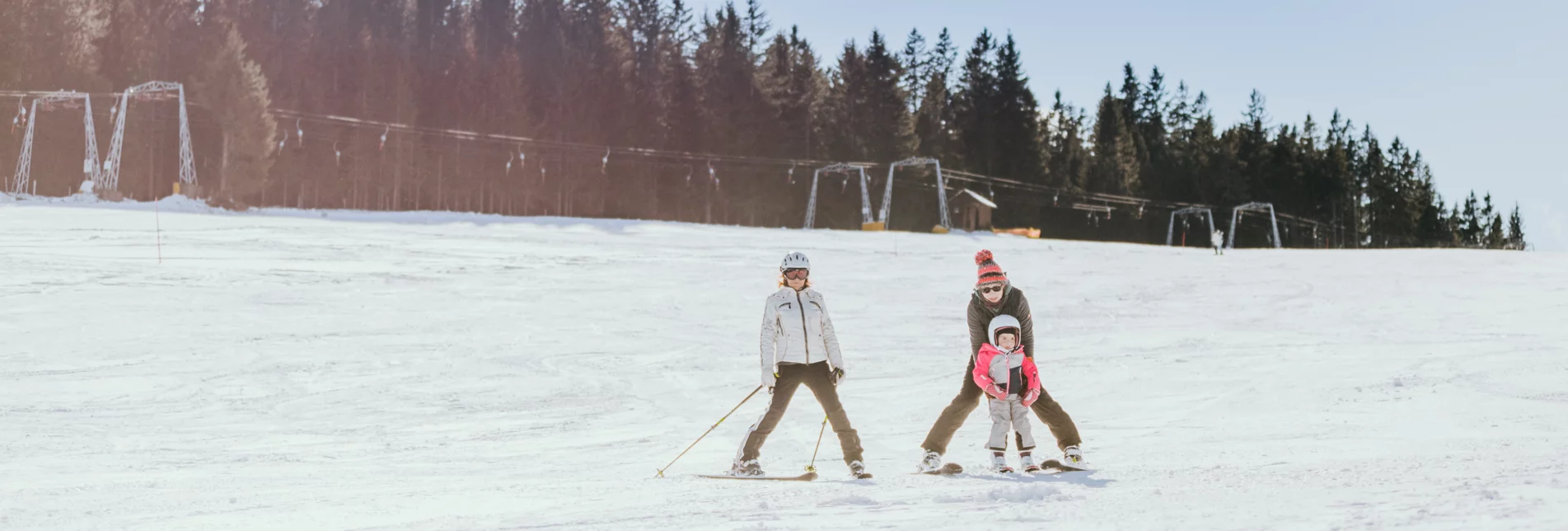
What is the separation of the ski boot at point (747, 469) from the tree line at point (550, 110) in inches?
1922

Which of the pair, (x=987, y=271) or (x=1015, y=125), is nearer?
(x=987, y=271)

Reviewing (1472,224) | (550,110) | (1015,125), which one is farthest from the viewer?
(1472,224)

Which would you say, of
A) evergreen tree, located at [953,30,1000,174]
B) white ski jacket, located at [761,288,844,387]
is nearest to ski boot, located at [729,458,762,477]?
white ski jacket, located at [761,288,844,387]

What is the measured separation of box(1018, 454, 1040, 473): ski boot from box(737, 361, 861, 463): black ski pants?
1.06 m

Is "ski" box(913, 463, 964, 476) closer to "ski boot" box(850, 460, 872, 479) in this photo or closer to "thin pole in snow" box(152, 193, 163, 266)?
"ski boot" box(850, 460, 872, 479)

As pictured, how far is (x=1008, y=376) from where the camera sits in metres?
7.43

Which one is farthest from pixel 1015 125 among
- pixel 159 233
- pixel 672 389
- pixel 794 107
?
pixel 672 389

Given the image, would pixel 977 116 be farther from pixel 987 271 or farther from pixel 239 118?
pixel 987 271

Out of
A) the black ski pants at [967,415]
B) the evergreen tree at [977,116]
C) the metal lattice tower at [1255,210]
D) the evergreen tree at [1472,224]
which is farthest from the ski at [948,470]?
the evergreen tree at [1472,224]

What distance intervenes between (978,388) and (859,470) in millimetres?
950

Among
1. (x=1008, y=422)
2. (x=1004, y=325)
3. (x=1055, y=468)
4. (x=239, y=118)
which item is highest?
(x=239, y=118)

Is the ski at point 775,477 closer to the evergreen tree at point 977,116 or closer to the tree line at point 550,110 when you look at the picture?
the tree line at point 550,110

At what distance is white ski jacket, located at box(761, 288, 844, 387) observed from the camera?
7.72m

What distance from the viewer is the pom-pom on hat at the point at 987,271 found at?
742 centimetres
